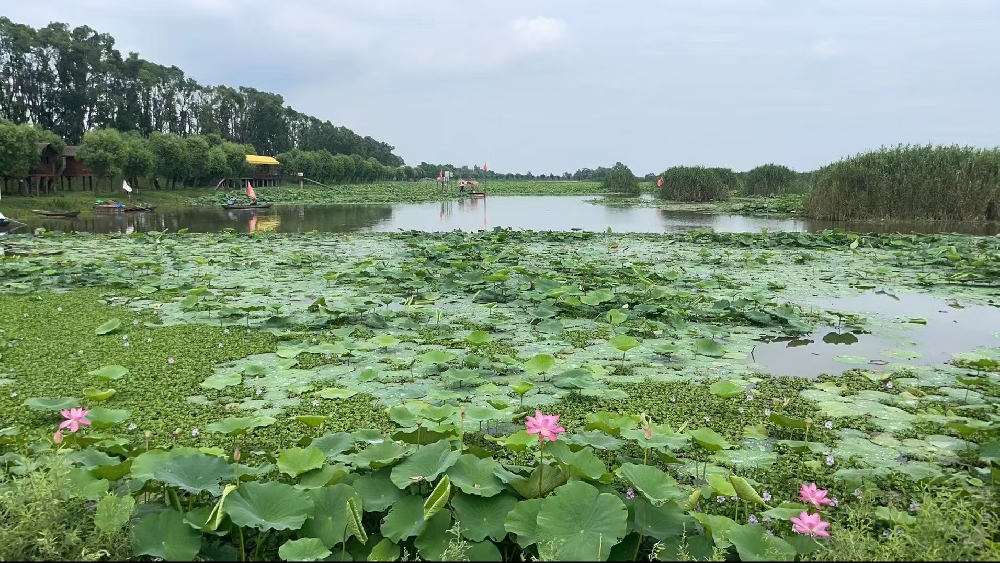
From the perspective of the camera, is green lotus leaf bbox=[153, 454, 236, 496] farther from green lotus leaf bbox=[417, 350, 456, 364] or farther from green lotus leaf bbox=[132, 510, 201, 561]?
green lotus leaf bbox=[417, 350, 456, 364]

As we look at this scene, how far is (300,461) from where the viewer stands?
203cm

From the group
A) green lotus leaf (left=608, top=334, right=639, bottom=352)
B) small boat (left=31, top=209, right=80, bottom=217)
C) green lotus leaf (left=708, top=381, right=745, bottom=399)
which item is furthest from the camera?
small boat (left=31, top=209, right=80, bottom=217)

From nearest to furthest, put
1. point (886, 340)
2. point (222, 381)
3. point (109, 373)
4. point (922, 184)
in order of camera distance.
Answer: point (109, 373), point (222, 381), point (886, 340), point (922, 184)

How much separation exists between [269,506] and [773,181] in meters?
34.2

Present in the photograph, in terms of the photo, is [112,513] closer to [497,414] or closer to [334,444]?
[334,444]

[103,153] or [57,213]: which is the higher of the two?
[103,153]

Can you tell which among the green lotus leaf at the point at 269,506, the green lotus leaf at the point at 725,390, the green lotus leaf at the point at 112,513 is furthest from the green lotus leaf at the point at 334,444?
the green lotus leaf at the point at 725,390

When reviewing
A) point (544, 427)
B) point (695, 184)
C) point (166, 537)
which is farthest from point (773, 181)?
point (166, 537)

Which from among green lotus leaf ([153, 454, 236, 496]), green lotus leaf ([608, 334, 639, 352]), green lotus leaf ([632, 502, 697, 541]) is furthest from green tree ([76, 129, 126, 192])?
green lotus leaf ([632, 502, 697, 541])

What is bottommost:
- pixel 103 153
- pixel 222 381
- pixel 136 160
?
pixel 222 381

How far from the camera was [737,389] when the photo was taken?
301 cm

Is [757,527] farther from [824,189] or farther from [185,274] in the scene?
[824,189]

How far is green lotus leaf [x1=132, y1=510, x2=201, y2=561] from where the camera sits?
5.29 feet

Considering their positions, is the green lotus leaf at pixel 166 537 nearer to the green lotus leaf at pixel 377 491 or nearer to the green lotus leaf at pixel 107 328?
the green lotus leaf at pixel 377 491
